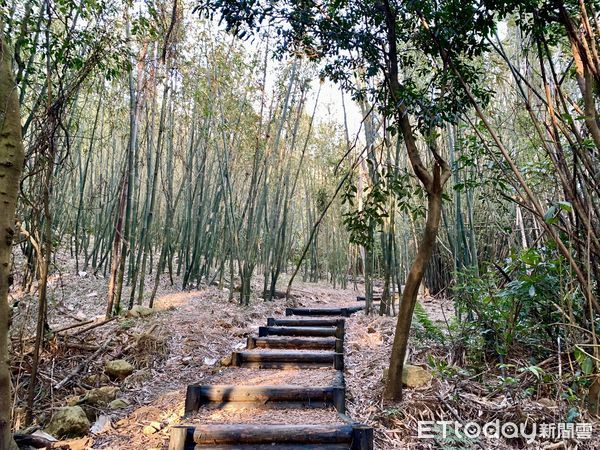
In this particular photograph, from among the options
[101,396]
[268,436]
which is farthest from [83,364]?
[268,436]

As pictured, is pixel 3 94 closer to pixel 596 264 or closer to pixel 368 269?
pixel 596 264

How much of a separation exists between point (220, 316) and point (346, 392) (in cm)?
229

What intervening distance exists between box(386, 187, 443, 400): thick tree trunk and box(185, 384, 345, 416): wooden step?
35 cm

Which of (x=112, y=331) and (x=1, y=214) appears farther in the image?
(x=112, y=331)

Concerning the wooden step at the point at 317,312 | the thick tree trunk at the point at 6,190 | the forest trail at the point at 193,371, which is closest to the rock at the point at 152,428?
the forest trail at the point at 193,371

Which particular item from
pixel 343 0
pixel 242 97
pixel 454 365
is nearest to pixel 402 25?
pixel 343 0

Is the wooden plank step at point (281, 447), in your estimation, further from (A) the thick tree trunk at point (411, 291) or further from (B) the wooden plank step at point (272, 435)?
(A) the thick tree trunk at point (411, 291)

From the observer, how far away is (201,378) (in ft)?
10.3

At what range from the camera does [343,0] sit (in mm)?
2395

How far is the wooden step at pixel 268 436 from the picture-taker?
2016mm

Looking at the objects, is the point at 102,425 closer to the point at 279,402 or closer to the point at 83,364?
the point at 83,364

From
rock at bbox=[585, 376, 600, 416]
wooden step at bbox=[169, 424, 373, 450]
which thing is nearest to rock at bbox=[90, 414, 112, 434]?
wooden step at bbox=[169, 424, 373, 450]

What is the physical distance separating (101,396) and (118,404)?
0.13 meters

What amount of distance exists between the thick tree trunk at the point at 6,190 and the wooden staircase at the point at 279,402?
79cm
